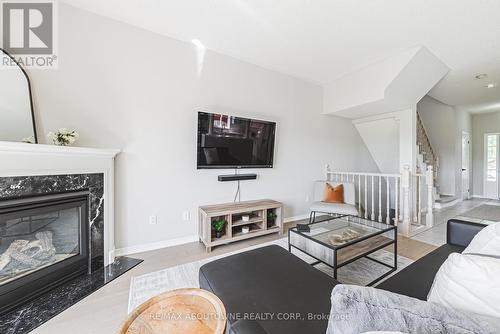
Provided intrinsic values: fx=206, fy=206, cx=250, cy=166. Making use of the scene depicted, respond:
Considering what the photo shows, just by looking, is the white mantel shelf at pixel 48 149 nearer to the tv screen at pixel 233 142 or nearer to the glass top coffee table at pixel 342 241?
the tv screen at pixel 233 142

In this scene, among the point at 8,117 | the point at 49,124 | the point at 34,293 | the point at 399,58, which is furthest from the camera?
the point at 399,58

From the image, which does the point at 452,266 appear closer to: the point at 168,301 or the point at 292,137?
the point at 168,301

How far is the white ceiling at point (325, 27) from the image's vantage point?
2027mm

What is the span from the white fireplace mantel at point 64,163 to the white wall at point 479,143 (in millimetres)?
9009

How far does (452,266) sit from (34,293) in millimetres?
2598

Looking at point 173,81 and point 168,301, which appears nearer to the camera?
point 168,301

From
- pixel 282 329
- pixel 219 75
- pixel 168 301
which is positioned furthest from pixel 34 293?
pixel 219 75

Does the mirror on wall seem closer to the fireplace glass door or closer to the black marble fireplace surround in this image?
the black marble fireplace surround

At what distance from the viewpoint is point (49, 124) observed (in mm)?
1944

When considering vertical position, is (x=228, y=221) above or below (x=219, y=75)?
below

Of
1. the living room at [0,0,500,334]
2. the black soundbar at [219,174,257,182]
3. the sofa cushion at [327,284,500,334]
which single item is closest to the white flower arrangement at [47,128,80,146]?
the living room at [0,0,500,334]

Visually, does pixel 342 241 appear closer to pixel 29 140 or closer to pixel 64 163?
pixel 64 163

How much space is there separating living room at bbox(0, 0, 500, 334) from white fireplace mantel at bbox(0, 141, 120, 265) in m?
0.01

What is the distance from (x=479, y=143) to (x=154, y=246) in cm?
879
